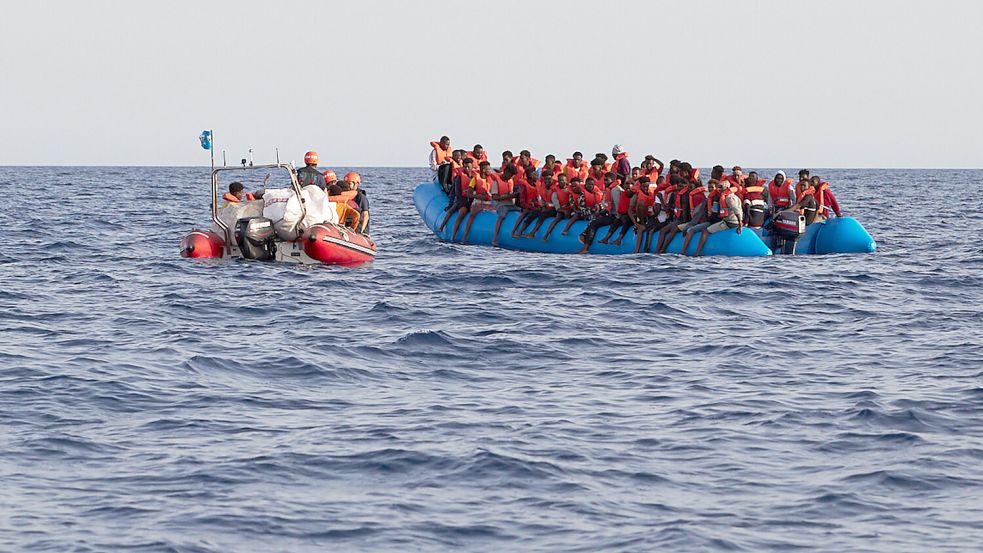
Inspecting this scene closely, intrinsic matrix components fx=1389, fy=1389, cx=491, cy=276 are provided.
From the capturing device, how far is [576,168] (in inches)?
1078

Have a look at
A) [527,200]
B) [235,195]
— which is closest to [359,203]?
[235,195]

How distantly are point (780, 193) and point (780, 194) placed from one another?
0.12 ft

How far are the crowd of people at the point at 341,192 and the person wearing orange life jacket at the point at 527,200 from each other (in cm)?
399

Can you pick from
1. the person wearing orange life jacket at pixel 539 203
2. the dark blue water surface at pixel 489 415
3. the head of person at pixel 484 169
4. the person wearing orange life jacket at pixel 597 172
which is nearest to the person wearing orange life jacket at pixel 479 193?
the head of person at pixel 484 169

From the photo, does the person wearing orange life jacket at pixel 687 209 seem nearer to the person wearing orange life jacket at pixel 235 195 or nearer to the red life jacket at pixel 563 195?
the red life jacket at pixel 563 195

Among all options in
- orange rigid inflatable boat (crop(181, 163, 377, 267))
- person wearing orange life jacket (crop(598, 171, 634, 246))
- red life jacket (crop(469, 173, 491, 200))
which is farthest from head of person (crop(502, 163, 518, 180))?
orange rigid inflatable boat (crop(181, 163, 377, 267))

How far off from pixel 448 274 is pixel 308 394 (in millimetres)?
10815

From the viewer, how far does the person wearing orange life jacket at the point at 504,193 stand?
27.5m

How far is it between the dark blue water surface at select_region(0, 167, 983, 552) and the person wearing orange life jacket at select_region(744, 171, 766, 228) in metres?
4.24

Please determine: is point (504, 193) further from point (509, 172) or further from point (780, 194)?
point (780, 194)

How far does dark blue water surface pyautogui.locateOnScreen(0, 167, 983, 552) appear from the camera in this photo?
8.00m

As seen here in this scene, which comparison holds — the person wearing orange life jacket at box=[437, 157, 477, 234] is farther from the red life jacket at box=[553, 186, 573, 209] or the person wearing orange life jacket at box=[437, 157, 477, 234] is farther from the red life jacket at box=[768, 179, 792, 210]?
the red life jacket at box=[768, 179, 792, 210]

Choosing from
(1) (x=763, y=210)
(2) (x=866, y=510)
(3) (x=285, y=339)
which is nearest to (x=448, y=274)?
(1) (x=763, y=210)

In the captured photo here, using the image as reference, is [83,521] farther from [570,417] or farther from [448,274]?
[448,274]
